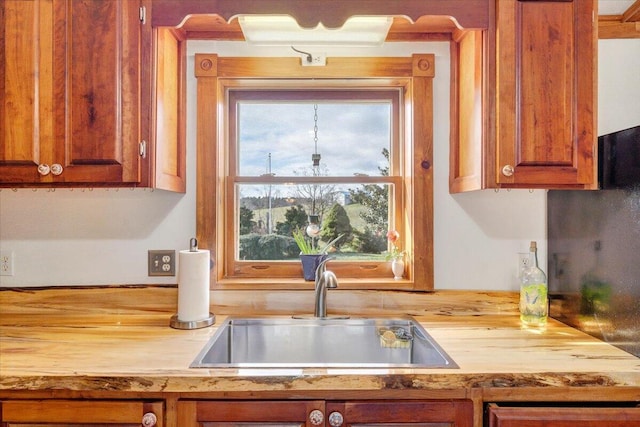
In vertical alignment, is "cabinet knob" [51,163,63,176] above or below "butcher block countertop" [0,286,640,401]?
above

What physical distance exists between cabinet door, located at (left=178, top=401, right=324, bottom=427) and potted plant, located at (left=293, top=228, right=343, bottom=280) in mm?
711

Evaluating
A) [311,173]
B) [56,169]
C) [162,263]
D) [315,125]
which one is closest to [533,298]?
[311,173]

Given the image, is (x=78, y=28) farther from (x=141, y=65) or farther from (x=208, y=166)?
(x=208, y=166)

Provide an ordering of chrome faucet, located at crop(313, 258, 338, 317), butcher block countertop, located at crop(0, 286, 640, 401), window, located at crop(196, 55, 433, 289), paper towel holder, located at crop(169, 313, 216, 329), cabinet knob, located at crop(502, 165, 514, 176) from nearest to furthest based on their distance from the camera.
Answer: butcher block countertop, located at crop(0, 286, 640, 401), cabinet knob, located at crop(502, 165, 514, 176), paper towel holder, located at crop(169, 313, 216, 329), chrome faucet, located at crop(313, 258, 338, 317), window, located at crop(196, 55, 433, 289)

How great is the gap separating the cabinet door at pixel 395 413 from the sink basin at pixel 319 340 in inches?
16.6

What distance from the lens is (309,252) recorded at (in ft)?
6.17

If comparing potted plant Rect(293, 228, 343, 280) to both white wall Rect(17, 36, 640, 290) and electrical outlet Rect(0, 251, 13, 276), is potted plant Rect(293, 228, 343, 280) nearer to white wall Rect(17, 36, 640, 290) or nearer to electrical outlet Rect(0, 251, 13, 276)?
white wall Rect(17, 36, 640, 290)

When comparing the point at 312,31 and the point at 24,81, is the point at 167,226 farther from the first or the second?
the point at 312,31

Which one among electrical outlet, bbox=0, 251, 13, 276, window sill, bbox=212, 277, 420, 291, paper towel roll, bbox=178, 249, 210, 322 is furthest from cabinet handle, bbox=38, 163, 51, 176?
window sill, bbox=212, 277, 420, 291

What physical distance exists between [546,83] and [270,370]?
1.26 meters

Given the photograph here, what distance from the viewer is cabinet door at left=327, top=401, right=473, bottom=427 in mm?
1162

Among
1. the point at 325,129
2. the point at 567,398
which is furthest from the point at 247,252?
the point at 567,398

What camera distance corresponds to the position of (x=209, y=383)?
1.14 m

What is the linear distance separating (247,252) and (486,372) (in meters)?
1.15
